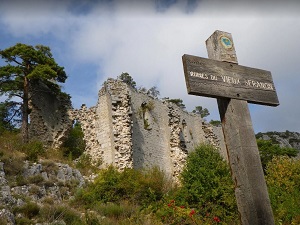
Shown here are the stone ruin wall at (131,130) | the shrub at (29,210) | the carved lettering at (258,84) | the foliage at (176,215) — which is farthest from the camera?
the stone ruin wall at (131,130)

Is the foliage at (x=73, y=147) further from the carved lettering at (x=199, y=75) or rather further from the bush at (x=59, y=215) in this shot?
the carved lettering at (x=199, y=75)

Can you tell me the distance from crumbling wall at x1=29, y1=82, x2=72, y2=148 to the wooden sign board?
18.5 meters

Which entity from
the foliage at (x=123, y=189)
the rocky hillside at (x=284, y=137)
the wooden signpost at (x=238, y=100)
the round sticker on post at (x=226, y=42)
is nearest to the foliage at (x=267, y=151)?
the rocky hillside at (x=284, y=137)

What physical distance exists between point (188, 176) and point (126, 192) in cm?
279

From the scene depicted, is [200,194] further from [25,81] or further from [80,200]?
[25,81]

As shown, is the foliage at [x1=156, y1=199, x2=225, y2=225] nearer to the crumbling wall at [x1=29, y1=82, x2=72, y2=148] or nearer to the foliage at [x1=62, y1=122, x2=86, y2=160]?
the foliage at [x1=62, y1=122, x2=86, y2=160]

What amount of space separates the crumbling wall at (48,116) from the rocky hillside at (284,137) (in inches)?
1387

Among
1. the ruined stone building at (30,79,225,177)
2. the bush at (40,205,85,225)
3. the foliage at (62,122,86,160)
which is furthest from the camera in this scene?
the foliage at (62,122,86,160)

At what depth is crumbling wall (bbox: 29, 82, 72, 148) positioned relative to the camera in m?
21.2

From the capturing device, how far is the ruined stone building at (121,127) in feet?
58.9

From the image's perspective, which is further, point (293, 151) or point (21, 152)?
point (293, 151)

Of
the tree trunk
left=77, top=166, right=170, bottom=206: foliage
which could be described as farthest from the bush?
the tree trunk

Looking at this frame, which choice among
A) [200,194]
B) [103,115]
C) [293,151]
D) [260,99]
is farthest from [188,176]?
[293,151]

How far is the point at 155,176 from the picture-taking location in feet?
49.8
